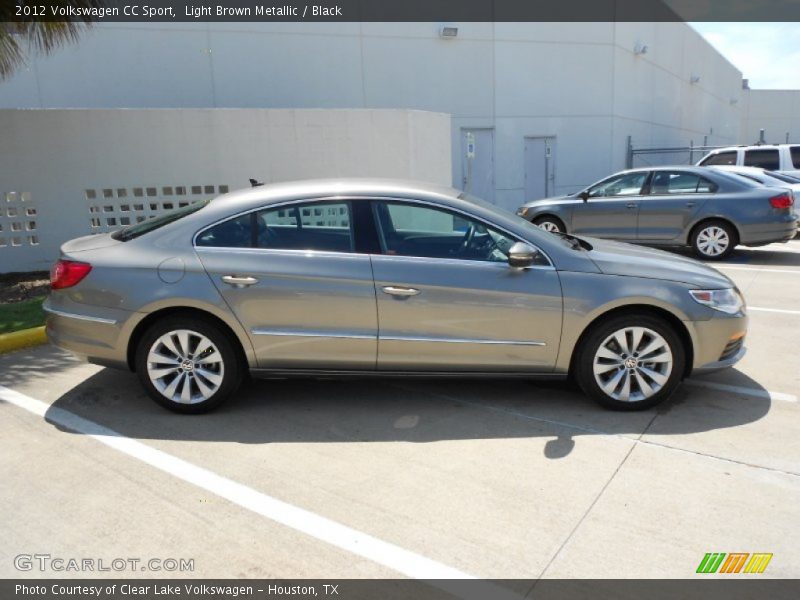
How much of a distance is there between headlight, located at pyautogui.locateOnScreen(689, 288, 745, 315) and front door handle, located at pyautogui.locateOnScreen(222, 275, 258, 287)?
9.64 ft

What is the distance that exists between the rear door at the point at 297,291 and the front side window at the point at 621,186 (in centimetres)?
791

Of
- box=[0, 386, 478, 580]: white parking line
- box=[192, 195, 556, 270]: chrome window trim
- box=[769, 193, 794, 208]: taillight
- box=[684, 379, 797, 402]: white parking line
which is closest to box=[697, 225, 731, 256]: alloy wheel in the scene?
box=[769, 193, 794, 208]: taillight

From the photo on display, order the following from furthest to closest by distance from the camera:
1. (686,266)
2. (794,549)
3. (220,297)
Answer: (686,266)
(220,297)
(794,549)

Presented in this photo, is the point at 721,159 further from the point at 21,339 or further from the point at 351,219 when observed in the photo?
the point at 21,339

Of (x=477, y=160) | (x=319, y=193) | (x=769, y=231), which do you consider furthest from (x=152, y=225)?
(x=477, y=160)

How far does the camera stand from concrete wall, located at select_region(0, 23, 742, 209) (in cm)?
1215

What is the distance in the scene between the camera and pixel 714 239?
10258 mm

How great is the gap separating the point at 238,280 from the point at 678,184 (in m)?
8.73

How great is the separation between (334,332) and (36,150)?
7.14 metres

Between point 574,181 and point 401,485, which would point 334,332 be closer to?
point 401,485

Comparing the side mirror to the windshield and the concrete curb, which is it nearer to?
the windshield

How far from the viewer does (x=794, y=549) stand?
2.86 meters

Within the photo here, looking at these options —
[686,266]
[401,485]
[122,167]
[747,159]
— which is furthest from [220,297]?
[747,159]
